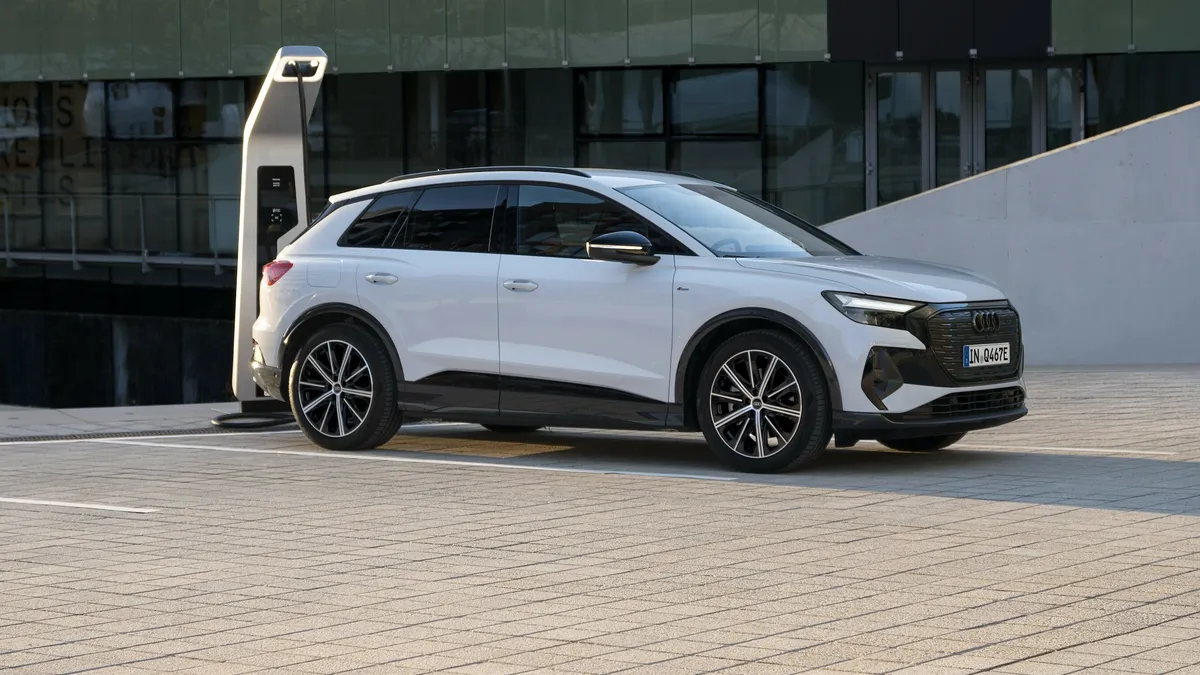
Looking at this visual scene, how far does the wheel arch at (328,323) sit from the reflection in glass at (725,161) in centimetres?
1544

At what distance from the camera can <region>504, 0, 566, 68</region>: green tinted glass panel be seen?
26.2 metres

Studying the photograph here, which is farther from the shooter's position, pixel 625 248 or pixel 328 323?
pixel 328 323

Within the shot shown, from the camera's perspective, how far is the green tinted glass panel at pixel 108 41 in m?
29.4

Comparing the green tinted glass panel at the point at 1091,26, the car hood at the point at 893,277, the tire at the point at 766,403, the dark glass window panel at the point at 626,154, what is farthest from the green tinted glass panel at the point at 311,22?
the tire at the point at 766,403

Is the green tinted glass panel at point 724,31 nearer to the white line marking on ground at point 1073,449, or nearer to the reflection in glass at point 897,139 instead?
the reflection in glass at point 897,139

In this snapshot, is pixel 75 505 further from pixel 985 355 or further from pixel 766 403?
pixel 985 355

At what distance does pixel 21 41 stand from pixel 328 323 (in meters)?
21.0

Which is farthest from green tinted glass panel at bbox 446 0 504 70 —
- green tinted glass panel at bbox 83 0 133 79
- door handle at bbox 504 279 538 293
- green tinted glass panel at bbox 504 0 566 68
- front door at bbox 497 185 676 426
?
door handle at bbox 504 279 538 293

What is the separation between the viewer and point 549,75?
27.6 metres

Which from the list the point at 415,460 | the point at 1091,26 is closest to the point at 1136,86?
the point at 1091,26

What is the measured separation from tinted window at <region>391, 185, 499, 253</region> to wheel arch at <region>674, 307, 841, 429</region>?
1.64 meters

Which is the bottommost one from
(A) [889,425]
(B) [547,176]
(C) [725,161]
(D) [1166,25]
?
(A) [889,425]

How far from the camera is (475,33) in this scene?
26812 mm

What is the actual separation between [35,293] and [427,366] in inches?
827
